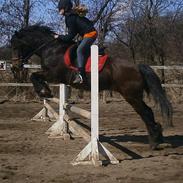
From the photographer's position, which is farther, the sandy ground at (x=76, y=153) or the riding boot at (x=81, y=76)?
the riding boot at (x=81, y=76)

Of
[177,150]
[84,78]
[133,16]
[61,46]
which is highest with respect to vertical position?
[133,16]

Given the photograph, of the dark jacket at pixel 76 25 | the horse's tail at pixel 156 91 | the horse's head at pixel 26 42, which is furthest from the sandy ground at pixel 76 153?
the dark jacket at pixel 76 25

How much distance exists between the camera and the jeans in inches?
313

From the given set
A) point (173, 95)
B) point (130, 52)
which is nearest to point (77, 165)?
point (173, 95)

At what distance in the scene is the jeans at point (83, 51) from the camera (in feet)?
26.0

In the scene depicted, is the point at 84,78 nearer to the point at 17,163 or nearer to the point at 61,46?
the point at 61,46

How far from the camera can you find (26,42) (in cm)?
901

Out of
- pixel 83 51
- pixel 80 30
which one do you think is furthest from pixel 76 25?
pixel 83 51

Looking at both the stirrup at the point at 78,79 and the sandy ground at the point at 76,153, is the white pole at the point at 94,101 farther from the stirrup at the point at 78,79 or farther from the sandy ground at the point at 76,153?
the stirrup at the point at 78,79

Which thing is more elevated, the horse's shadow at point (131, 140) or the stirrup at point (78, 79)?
the stirrup at point (78, 79)

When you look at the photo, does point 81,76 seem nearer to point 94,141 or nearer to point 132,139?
point 94,141

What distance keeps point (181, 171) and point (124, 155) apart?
58.0 inches

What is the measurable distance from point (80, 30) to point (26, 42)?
4.63ft

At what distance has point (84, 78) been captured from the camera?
8.01m
